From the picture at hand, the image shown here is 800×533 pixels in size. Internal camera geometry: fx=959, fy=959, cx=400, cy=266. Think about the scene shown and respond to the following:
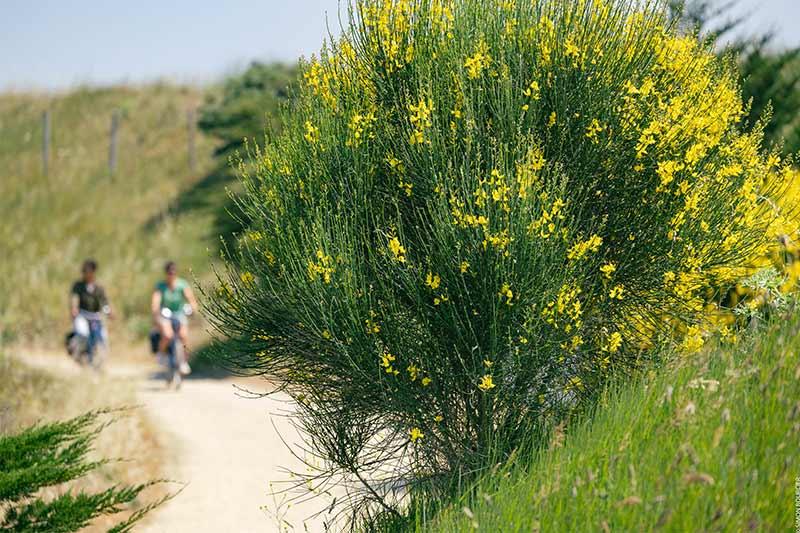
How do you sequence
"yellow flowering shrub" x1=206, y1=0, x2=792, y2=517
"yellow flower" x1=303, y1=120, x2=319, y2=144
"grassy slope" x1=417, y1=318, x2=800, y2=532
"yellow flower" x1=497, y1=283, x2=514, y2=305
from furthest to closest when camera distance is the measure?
1. "yellow flower" x1=303, y1=120, x2=319, y2=144
2. "yellow flowering shrub" x1=206, y1=0, x2=792, y2=517
3. "yellow flower" x1=497, y1=283, x2=514, y2=305
4. "grassy slope" x1=417, y1=318, x2=800, y2=532

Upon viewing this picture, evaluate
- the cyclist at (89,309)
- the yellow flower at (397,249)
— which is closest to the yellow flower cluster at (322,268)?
the yellow flower at (397,249)

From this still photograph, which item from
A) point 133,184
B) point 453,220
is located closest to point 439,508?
point 453,220

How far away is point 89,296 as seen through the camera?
1509cm

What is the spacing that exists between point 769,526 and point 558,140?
305 centimetres

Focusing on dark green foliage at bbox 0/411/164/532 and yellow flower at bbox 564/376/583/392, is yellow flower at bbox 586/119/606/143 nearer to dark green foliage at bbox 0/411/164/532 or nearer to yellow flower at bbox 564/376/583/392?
yellow flower at bbox 564/376/583/392

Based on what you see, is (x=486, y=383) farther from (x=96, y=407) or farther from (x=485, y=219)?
(x=96, y=407)

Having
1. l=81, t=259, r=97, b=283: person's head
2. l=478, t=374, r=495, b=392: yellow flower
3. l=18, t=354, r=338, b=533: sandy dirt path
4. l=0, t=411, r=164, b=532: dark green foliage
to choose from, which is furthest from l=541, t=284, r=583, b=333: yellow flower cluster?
l=81, t=259, r=97, b=283: person's head

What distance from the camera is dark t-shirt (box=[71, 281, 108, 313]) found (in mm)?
15094

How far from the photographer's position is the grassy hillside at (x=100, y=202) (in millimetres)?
22750

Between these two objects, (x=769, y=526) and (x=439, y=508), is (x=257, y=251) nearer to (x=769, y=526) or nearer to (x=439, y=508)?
(x=439, y=508)

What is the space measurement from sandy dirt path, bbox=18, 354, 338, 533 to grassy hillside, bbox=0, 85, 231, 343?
10.4 feet

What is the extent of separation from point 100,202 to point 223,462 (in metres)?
22.6

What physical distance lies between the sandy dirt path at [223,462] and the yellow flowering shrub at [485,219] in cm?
83

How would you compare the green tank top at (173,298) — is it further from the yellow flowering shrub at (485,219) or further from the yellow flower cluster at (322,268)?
the yellow flower cluster at (322,268)
